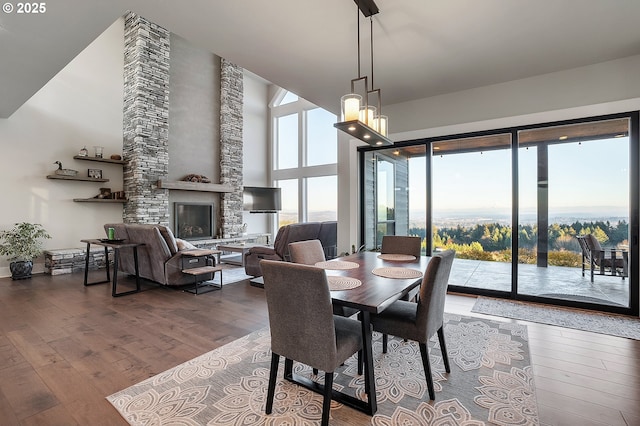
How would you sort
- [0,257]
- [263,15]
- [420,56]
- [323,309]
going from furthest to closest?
[0,257] → [420,56] → [263,15] → [323,309]

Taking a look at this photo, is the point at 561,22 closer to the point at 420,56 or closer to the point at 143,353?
the point at 420,56

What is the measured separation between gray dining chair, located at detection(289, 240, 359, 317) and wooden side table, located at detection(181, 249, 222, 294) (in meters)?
2.23

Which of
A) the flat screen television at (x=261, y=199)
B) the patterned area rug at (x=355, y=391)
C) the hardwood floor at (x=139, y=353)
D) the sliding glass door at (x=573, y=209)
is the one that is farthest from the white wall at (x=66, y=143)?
the sliding glass door at (x=573, y=209)

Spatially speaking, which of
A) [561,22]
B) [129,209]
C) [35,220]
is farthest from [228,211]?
[561,22]

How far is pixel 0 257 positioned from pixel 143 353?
4894mm

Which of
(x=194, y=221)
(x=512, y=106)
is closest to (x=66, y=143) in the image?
(x=194, y=221)

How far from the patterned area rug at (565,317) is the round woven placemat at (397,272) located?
5.92ft

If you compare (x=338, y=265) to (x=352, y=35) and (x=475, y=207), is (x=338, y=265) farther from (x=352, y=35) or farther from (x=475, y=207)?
(x=475, y=207)

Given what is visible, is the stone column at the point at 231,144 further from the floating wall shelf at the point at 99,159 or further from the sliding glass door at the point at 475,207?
the sliding glass door at the point at 475,207

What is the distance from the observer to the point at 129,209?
21.5ft

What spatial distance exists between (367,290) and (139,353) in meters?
2.08

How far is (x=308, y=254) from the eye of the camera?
281 cm

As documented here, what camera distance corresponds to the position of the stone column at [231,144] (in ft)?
26.9

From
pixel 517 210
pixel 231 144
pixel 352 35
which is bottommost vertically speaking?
pixel 517 210
